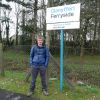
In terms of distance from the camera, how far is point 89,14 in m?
18.9

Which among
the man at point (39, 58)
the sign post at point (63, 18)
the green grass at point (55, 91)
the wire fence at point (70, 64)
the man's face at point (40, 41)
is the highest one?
the sign post at point (63, 18)

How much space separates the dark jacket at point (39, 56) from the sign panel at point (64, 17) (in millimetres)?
982

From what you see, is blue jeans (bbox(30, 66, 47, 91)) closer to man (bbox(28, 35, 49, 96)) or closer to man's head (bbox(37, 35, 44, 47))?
man (bbox(28, 35, 49, 96))

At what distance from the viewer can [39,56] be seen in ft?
31.0

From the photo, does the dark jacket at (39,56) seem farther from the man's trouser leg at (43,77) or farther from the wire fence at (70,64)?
the wire fence at (70,64)

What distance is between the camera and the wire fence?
40.2 ft

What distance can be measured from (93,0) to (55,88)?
33.7ft

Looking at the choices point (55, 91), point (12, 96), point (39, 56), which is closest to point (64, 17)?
point (39, 56)

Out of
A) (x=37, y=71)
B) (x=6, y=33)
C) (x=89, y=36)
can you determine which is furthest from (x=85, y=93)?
(x=6, y=33)

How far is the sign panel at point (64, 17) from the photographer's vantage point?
9.48 metres

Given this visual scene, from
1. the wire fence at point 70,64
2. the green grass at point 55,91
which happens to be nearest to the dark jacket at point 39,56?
the green grass at point 55,91

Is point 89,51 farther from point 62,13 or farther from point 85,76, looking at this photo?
point 62,13

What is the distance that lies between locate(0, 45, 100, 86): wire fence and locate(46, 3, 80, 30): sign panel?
128 cm

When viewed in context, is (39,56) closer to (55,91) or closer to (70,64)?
(55,91)
